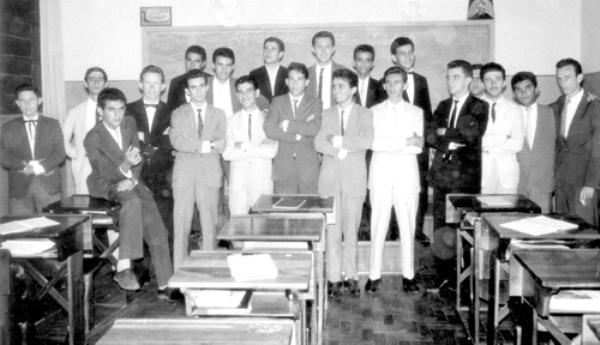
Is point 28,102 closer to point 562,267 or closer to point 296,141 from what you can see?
point 296,141

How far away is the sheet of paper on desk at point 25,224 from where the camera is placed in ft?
11.8

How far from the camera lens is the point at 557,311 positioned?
2734 millimetres

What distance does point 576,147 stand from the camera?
18.1ft

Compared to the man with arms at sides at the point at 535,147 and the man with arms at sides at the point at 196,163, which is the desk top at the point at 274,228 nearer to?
the man with arms at sides at the point at 196,163

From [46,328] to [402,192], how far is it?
9.46 ft

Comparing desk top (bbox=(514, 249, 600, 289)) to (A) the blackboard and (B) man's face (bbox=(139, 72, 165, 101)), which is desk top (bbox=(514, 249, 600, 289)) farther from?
(A) the blackboard

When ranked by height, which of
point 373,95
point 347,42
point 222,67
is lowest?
point 373,95

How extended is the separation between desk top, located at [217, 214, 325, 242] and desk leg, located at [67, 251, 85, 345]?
3.06ft

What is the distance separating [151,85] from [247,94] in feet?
2.80

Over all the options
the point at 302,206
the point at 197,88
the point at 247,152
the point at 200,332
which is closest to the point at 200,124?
the point at 197,88

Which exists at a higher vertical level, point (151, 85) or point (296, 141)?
point (151, 85)

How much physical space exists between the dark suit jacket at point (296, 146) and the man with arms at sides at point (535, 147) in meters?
1.83

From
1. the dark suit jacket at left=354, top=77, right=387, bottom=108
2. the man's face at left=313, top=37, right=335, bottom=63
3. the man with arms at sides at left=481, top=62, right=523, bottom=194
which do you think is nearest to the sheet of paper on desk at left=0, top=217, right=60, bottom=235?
the man's face at left=313, top=37, right=335, bottom=63

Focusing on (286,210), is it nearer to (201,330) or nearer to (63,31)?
(201,330)
